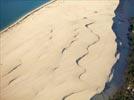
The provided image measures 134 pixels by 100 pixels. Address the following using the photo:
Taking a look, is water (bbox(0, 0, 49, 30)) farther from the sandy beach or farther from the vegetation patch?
the vegetation patch

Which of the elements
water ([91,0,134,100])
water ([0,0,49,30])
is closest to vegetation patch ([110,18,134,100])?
water ([91,0,134,100])

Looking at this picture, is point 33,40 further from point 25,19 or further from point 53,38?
point 25,19

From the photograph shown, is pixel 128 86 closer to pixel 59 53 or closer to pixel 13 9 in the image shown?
pixel 59 53

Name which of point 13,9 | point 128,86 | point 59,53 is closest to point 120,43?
point 59,53

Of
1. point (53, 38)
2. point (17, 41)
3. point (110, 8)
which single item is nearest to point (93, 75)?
point (53, 38)

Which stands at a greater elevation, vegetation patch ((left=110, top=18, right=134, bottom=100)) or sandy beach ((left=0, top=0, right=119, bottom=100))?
sandy beach ((left=0, top=0, right=119, bottom=100))

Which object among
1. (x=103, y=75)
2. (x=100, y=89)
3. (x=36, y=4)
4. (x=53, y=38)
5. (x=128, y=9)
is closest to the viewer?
(x=100, y=89)
